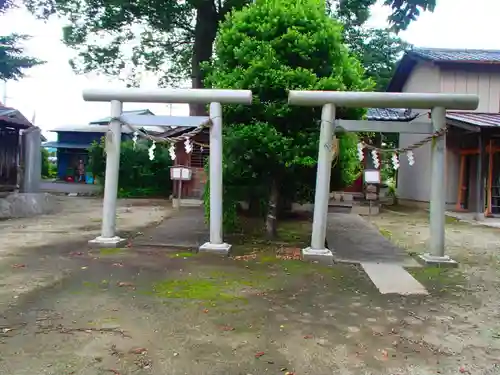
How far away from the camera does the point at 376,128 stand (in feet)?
24.5

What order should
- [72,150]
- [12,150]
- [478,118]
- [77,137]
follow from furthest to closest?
[72,150] → [77,137] → [12,150] → [478,118]

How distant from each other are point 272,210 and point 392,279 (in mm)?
3250

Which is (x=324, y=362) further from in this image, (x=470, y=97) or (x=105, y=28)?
(x=105, y=28)

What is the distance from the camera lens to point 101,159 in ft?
72.9

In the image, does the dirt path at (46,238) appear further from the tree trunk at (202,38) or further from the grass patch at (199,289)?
the tree trunk at (202,38)

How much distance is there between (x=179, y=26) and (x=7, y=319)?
16162 mm

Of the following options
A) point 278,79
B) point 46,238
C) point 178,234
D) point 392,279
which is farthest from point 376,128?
point 46,238

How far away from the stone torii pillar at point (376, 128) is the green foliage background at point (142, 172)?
1488 cm

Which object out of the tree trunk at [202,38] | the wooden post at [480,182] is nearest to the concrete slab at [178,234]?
the tree trunk at [202,38]

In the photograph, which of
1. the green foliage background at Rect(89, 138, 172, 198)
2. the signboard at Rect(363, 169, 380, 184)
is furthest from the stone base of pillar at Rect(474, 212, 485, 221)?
the green foliage background at Rect(89, 138, 172, 198)

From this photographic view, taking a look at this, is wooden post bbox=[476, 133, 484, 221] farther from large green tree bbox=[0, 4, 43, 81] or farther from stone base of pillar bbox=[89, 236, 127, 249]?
large green tree bbox=[0, 4, 43, 81]

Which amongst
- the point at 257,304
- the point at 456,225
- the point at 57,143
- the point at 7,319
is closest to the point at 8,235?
the point at 7,319

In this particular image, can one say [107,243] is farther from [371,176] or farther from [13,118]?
[371,176]

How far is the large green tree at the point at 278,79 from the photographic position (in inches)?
307
